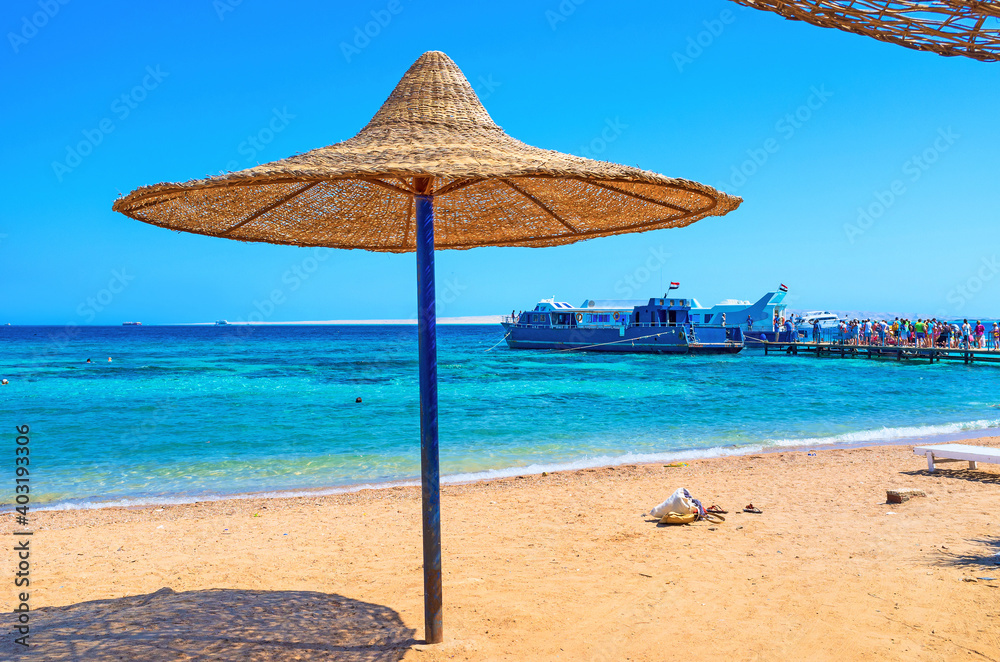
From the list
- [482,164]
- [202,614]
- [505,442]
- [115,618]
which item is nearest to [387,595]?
[202,614]

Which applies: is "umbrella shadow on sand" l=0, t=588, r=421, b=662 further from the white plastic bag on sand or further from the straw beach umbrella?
the white plastic bag on sand

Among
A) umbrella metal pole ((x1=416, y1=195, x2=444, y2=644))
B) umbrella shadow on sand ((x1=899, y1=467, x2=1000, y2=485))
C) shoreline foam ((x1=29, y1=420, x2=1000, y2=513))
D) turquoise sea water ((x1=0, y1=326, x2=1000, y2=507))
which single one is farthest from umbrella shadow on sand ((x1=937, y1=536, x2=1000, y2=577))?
turquoise sea water ((x1=0, y1=326, x2=1000, y2=507))

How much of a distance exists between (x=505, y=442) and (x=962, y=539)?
9277mm

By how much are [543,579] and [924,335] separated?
127 ft

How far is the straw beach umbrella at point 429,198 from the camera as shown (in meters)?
2.54

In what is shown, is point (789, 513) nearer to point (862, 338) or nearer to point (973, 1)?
point (973, 1)

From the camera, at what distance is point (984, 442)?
37.3 feet

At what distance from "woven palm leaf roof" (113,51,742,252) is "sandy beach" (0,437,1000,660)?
2.30 meters

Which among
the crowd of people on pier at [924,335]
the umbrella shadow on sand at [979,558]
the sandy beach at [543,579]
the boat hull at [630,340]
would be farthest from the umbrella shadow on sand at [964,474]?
the boat hull at [630,340]

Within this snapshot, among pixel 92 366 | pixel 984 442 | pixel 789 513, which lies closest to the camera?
pixel 789 513

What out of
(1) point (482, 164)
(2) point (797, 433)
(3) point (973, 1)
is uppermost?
(3) point (973, 1)

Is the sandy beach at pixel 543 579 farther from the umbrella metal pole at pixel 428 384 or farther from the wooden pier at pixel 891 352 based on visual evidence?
the wooden pier at pixel 891 352

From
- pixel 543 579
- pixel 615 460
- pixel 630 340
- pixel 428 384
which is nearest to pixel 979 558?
pixel 543 579

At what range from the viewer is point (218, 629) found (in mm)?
3523
